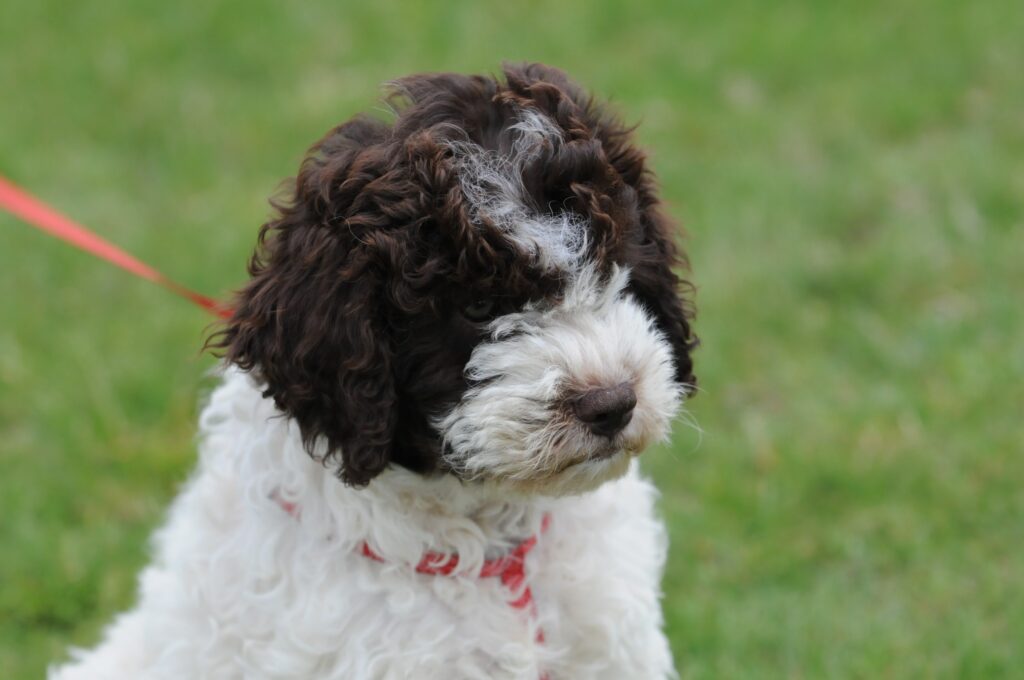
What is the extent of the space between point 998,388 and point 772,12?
13.5 feet

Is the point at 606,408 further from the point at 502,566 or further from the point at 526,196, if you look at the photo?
the point at 502,566

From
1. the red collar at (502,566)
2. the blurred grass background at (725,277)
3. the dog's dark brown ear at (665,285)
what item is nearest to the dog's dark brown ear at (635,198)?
the dog's dark brown ear at (665,285)

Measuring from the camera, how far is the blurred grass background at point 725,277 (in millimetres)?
4953

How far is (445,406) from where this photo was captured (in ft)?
10.0

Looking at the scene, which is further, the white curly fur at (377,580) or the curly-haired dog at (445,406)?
the white curly fur at (377,580)

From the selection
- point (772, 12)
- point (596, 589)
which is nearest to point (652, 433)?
point (596, 589)

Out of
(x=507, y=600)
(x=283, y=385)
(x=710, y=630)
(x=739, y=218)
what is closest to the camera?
(x=283, y=385)

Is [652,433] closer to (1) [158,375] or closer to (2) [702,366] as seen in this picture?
(2) [702,366]

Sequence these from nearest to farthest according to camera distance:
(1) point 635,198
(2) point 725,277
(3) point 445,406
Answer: (3) point 445,406, (1) point 635,198, (2) point 725,277

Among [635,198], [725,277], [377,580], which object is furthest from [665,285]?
[725,277]

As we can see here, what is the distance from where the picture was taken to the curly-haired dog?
9.62 feet

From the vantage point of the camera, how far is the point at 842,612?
15.5 feet

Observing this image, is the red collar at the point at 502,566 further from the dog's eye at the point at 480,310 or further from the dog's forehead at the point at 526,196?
the dog's forehead at the point at 526,196

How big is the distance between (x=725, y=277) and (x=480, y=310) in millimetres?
3847
